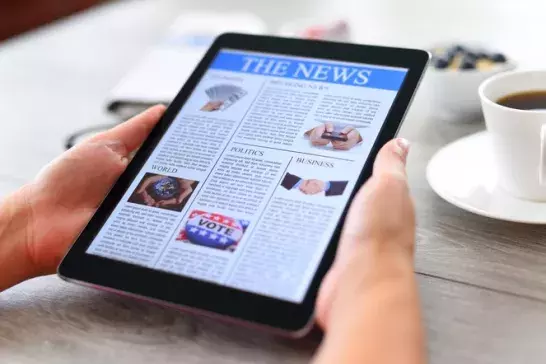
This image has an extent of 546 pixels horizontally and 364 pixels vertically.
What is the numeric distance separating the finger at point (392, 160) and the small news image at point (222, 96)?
18cm

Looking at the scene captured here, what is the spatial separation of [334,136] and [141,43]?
677mm

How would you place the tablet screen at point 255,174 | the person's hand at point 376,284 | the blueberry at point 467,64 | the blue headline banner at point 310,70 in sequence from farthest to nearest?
1. the blueberry at point 467,64
2. the blue headline banner at point 310,70
3. the tablet screen at point 255,174
4. the person's hand at point 376,284

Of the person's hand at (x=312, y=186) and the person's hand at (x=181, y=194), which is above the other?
the person's hand at (x=312, y=186)

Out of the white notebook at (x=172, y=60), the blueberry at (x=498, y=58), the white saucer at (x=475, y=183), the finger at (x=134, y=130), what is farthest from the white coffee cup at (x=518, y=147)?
the white notebook at (x=172, y=60)

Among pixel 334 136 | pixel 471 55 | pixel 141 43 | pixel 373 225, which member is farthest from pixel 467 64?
pixel 141 43

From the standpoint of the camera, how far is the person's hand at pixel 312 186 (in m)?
0.59

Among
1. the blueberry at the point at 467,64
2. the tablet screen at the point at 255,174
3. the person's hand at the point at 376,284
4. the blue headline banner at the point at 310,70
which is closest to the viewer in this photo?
the person's hand at the point at 376,284

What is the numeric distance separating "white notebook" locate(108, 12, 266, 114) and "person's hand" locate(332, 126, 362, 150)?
14.8 inches

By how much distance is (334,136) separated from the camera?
63 cm

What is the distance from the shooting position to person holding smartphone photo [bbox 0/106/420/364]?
0.45 meters

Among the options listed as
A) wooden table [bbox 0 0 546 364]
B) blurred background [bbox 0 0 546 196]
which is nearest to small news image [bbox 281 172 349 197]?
wooden table [bbox 0 0 546 364]

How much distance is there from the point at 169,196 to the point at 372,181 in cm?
19

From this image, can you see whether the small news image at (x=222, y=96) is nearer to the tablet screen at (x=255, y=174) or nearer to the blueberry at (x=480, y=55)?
the tablet screen at (x=255, y=174)

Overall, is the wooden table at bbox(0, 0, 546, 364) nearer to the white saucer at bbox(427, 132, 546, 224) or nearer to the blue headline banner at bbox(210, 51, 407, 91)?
the white saucer at bbox(427, 132, 546, 224)
